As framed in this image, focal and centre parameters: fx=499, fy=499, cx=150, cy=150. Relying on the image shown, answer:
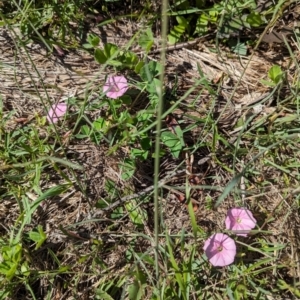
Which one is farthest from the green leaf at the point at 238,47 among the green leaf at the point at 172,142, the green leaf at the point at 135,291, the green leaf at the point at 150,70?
the green leaf at the point at 135,291

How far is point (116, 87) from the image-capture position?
161 cm

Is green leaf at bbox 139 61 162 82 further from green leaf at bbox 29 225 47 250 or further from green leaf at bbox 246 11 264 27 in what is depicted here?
green leaf at bbox 29 225 47 250

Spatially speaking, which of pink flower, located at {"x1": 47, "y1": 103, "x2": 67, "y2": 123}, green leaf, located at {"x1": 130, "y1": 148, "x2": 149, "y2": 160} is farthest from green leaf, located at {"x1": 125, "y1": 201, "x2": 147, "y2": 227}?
pink flower, located at {"x1": 47, "y1": 103, "x2": 67, "y2": 123}

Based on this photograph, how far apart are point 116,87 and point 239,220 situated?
0.57 metres

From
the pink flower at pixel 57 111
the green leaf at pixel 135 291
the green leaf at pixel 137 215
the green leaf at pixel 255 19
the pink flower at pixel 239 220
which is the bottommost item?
the green leaf at pixel 135 291

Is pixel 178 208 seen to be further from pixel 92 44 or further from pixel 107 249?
pixel 92 44

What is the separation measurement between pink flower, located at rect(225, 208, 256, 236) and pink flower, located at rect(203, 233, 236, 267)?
0.12ft

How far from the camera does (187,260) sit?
5.02 feet

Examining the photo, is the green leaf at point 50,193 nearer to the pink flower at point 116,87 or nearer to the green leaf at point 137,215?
the green leaf at point 137,215

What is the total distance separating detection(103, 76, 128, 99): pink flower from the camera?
62.7 inches

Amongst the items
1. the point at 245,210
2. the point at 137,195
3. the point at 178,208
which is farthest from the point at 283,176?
the point at 137,195

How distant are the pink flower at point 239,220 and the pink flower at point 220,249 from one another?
4cm

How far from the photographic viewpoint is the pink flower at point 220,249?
4.71ft

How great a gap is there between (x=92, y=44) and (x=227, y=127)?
0.54m
